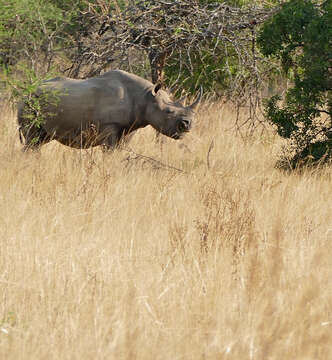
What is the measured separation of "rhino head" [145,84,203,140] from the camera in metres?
8.19

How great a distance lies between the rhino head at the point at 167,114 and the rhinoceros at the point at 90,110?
1 centimetres

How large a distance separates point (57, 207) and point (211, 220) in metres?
1.25

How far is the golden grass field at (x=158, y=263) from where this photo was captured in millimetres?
2992

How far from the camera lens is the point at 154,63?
10.0 meters

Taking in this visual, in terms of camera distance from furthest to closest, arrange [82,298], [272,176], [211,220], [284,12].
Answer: [284,12] < [272,176] < [211,220] < [82,298]

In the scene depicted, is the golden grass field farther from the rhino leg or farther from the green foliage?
the green foliage

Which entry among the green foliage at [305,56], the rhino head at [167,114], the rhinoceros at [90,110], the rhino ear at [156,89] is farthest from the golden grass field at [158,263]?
the rhino ear at [156,89]

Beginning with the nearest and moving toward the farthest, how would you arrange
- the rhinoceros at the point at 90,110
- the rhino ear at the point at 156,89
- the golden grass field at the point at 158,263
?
the golden grass field at the point at 158,263
the rhinoceros at the point at 90,110
the rhino ear at the point at 156,89

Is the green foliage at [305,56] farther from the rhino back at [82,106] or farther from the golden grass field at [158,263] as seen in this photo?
the rhino back at [82,106]

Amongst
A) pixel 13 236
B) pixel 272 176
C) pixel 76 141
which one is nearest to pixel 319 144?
pixel 272 176

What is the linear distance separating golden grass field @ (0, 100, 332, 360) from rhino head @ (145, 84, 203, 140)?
2.89 ft

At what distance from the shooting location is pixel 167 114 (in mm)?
8305

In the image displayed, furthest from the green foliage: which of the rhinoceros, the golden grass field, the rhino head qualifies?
the rhinoceros

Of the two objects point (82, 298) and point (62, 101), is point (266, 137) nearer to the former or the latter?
point (62, 101)
